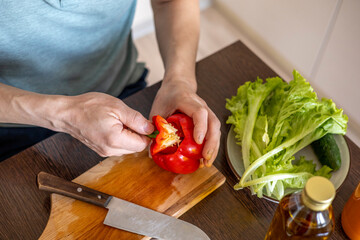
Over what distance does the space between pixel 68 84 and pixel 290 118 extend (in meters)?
0.84

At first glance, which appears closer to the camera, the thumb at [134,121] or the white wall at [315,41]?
the thumb at [134,121]

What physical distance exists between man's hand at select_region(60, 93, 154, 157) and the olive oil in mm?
397

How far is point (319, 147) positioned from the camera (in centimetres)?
100

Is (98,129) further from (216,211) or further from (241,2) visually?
(241,2)

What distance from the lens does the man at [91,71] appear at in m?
0.94

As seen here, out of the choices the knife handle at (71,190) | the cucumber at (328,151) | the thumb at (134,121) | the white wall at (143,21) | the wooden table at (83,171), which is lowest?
the white wall at (143,21)

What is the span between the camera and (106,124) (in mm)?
908

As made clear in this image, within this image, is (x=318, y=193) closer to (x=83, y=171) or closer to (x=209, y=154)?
(x=209, y=154)

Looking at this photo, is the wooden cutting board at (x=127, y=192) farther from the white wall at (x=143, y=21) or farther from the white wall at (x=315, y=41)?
the white wall at (x=143, y=21)

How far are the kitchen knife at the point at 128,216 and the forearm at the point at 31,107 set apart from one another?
16 cm

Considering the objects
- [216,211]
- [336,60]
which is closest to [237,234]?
[216,211]

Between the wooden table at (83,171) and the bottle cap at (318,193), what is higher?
the bottle cap at (318,193)

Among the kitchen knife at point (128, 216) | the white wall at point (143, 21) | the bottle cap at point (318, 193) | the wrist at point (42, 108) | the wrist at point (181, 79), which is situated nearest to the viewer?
the bottle cap at point (318, 193)

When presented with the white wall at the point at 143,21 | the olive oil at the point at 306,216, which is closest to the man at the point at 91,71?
the olive oil at the point at 306,216
